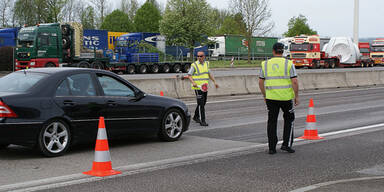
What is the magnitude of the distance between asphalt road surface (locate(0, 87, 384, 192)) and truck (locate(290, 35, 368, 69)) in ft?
133

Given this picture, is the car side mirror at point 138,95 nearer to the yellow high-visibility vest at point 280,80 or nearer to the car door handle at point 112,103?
the car door handle at point 112,103

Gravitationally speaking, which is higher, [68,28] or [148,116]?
[68,28]

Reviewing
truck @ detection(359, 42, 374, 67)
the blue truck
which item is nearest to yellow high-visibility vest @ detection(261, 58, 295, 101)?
→ the blue truck

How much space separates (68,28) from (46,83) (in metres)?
24.2

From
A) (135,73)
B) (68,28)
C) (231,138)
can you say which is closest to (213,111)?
(231,138)

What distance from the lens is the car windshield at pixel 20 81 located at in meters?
7.88

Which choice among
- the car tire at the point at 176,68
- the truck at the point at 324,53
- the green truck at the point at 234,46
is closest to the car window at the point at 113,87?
the car tire at the point at 176,68

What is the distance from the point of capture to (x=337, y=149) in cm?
881

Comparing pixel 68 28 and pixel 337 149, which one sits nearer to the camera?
pixel 337 149

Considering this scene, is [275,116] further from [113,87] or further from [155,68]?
[155,68]

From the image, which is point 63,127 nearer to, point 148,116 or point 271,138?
point 148,116

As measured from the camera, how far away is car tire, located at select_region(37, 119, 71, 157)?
7.64 meters

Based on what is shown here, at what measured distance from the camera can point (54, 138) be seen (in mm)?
7805

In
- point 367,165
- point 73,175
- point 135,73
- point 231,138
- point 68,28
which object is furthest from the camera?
point 135,73
